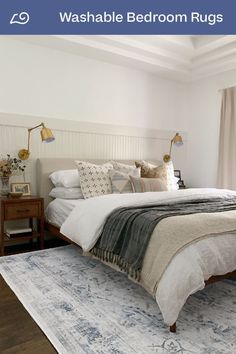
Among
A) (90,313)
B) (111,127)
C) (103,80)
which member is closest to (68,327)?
(90,313)

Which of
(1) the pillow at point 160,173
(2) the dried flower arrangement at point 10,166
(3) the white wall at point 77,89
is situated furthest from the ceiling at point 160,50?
(1) the pillow at point 160,173

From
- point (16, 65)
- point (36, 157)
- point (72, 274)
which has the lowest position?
point (72, 274)

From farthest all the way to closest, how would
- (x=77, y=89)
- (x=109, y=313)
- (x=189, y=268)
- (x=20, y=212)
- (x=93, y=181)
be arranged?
(x=77, y=89) → (x=93, y=181) → (x=20, y=212) → (x=109, y=313) → (x=189, y=268)

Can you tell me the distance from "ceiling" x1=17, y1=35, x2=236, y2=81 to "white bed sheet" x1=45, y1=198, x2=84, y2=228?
1.91 m

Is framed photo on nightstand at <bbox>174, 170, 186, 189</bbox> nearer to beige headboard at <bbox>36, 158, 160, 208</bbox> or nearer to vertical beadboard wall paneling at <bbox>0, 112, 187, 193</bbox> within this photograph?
vertical beadboard wall paneling at <bbox>0, 112, 187, 193</bbox>

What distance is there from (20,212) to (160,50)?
287 cm

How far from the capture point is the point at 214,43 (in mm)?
3752

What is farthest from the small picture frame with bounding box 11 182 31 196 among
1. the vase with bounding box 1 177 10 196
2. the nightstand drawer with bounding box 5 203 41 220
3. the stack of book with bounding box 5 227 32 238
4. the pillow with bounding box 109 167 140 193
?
the pillow with bounding box 109 167 140 193

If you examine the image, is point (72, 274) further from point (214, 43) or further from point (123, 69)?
point (214, 43)

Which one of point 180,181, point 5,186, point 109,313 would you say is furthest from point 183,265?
point 180,181

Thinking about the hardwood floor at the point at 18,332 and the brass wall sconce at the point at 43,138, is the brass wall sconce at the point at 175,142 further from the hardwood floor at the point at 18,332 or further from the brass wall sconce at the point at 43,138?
the hardwood floor at the point at 18,332

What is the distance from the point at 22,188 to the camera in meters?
3.27

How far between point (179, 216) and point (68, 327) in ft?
3.34

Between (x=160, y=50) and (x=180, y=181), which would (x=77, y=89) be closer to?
(x=160, y=50)
